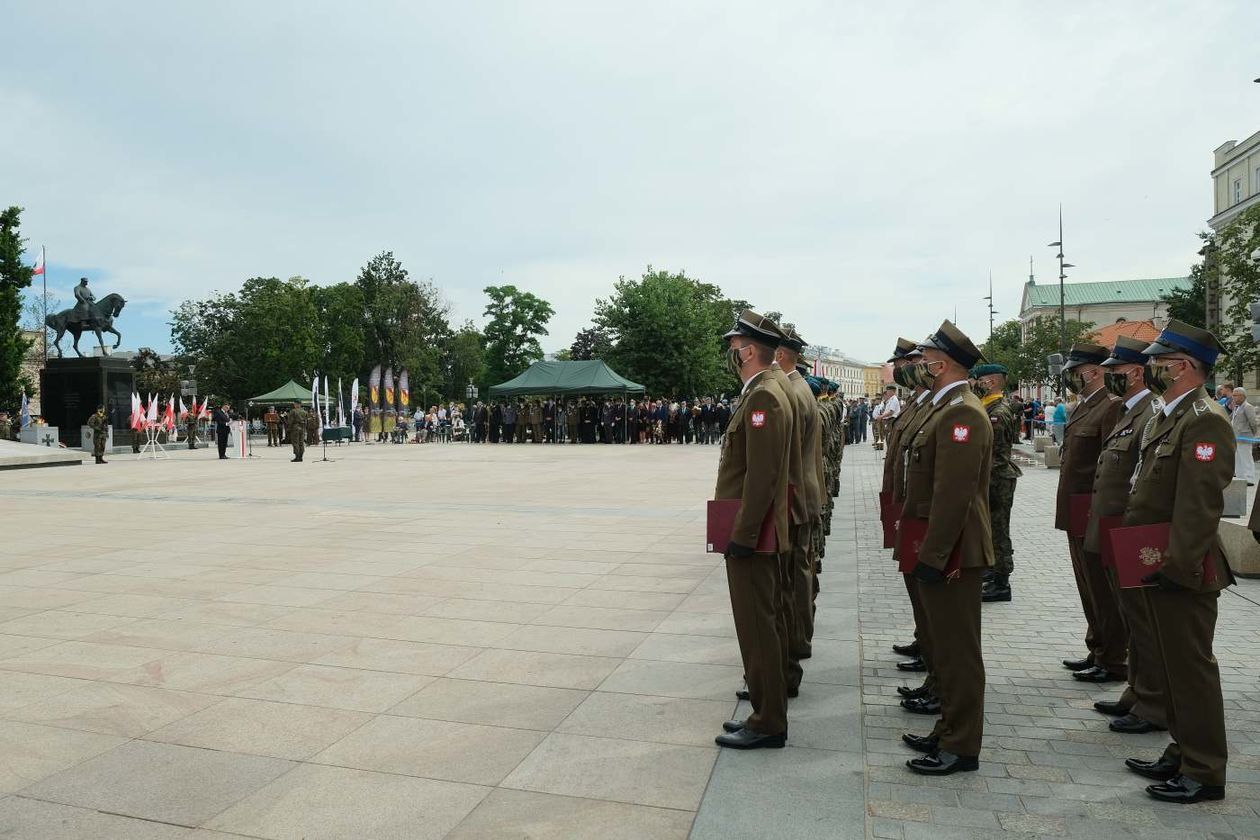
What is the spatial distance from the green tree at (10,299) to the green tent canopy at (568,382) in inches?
1163

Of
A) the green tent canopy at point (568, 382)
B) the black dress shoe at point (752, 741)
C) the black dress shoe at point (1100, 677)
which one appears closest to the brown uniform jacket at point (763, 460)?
the black dress shoe at point (752, 741)

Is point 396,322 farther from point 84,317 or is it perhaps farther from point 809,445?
point 809,445

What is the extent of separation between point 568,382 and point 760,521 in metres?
34.0

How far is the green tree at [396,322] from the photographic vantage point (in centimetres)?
8081

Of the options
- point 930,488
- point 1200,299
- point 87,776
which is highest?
point 1200,299

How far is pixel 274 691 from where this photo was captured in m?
5.21

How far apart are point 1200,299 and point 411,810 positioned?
93.7 meters

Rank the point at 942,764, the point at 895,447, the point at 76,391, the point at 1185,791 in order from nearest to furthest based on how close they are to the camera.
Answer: the point at 1185,791
the point at 942,764
the point at 895,447
the point at 76,391

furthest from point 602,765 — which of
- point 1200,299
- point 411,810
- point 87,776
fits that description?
point 1200,299

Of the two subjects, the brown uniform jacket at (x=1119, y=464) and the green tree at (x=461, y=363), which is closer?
the brown uniform jacket at (x=1119, y=464)

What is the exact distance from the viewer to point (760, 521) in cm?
414

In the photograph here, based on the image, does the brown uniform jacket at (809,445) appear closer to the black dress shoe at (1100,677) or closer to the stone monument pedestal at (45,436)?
the black dress shoe at (1100,677)

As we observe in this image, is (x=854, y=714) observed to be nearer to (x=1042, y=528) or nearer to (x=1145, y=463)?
(x=1145, y=463)

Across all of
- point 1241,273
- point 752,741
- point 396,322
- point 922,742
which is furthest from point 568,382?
→ point 396,322
